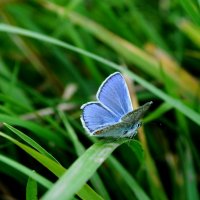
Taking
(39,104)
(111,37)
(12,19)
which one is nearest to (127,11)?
(111,37)

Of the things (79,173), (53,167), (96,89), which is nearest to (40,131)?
(53,167)

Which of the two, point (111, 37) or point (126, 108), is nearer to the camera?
point (126, 108)

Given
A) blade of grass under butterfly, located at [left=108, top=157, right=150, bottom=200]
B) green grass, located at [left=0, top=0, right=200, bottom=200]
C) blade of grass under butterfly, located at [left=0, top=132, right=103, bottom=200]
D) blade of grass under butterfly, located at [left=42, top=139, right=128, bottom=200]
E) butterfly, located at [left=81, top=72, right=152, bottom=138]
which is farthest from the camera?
green grass, located at [left=0, top=0, right=200, bottom=200]

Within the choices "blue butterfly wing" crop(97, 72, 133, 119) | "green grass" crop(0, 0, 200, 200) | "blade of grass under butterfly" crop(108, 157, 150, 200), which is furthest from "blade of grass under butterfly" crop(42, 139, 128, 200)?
"blade of grass under butterfly" crop(108, 157, 150, 200)

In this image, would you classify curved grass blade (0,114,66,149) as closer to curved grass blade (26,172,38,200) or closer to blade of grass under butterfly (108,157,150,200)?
blade of grass under butterfly (108,157,150,200)

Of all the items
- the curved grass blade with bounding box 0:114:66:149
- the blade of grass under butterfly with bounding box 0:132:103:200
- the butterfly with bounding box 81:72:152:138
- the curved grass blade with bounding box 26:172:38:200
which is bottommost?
the curved grass blade with bounding box 26:172:38:200

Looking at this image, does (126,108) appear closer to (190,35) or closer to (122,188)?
(122,188)

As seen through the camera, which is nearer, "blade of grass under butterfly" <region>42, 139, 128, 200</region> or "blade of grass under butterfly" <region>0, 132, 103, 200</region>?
"blade of grass under butterfly" <region>42, 139, 128, 200</region>

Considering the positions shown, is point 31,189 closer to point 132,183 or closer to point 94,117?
point 94,117
